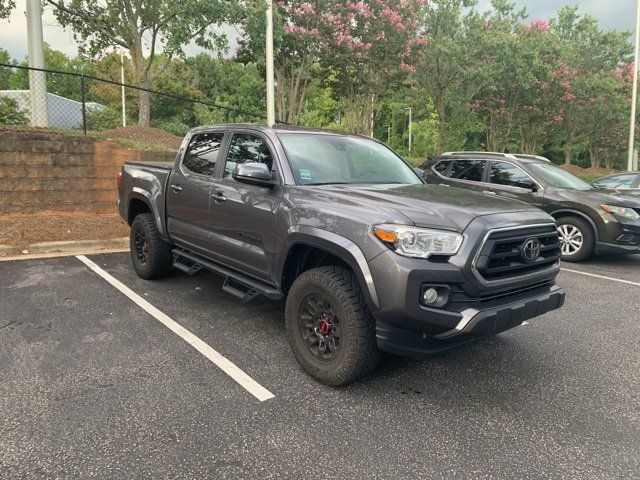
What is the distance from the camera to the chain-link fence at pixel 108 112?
995cm

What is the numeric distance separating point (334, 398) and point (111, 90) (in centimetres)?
3859

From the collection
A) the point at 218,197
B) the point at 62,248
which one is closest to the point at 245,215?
the point at 218,197

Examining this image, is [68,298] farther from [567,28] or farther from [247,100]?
[567,28]

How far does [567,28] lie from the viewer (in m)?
22.4

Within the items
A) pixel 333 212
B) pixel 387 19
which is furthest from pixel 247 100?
pixel 333 212

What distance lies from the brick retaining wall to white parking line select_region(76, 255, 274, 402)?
3.60 m

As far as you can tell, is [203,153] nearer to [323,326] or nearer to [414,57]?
[323,326]

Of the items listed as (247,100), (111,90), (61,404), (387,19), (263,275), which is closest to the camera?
(61,404)

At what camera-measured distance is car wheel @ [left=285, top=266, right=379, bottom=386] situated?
3047 mm

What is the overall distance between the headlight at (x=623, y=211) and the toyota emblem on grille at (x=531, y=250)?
4.84m

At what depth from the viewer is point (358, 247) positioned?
300 centimetres

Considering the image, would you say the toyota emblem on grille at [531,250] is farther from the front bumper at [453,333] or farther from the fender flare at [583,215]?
the fender flare at [583,215]

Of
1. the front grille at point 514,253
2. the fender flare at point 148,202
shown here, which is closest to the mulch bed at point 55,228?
the fender flare at point 148,202

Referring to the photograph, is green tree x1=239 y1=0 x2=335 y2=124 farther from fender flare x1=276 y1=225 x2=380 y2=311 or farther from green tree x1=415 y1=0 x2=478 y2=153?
fender flare x1=276 y1=225 x2=380 y2=311
